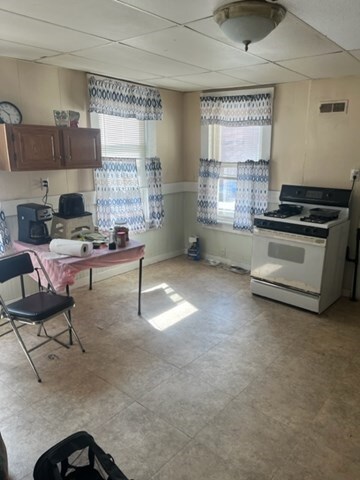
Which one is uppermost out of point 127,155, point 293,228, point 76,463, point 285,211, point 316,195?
point 127,155

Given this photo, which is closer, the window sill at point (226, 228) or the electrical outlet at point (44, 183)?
the electrical outlet at point (44, 183)

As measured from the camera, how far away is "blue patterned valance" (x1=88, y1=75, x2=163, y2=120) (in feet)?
12.5

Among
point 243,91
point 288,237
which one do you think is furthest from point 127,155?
point 288,237

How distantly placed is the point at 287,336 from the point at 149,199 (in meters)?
2.53

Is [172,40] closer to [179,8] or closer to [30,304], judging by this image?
[179,8]

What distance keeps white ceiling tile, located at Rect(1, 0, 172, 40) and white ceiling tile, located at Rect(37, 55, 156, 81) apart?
2.98 ft

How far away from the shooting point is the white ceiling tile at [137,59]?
275 centimetres

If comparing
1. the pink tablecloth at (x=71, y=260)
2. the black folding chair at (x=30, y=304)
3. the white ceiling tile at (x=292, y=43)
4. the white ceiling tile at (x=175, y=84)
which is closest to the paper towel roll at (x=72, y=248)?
the pink tablecloth at (x=71, y=260)

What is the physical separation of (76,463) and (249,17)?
2.35 meters

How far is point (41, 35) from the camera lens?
2.40m

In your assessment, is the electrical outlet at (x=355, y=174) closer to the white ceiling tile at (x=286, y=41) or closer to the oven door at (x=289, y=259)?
the oven door at (x=289, y=259)

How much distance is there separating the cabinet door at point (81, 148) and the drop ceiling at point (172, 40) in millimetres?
624

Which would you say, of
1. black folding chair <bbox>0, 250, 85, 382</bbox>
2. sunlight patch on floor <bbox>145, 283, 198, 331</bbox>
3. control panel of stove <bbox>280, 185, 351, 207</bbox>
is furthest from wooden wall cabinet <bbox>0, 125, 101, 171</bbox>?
control panel of stove <bbox>280, 185, 351, 207</bbox>

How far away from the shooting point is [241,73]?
11.5 feet
